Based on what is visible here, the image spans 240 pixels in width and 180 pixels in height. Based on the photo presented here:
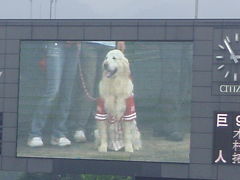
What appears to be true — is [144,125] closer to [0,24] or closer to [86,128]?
[86,128]

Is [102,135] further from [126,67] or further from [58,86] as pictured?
[126,67]

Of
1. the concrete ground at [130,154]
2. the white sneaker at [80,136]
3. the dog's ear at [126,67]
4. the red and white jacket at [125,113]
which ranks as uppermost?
the dog's ear at [126,67]

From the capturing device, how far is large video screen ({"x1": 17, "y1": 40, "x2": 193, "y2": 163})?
26.0 m

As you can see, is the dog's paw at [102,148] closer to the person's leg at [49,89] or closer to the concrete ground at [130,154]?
the concrete ground at [130,154]

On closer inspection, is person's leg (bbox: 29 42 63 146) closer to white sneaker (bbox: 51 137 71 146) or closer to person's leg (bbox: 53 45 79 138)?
person's leg (bbox: 53 45 79 138)

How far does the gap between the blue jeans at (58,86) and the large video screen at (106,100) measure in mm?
32

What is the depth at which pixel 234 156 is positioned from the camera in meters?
25.5

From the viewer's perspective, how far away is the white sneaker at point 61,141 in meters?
26.7

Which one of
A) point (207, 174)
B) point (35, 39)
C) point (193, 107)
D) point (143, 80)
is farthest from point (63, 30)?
point (207, 174)

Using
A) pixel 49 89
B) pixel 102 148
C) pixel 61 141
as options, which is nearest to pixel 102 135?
pixel 102 148

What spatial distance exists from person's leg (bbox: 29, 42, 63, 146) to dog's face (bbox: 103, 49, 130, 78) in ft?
5.10

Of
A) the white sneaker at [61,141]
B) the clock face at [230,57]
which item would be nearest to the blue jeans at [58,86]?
the white sneaker at [61,141]

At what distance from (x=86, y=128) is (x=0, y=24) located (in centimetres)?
445

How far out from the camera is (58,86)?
2688 cm
